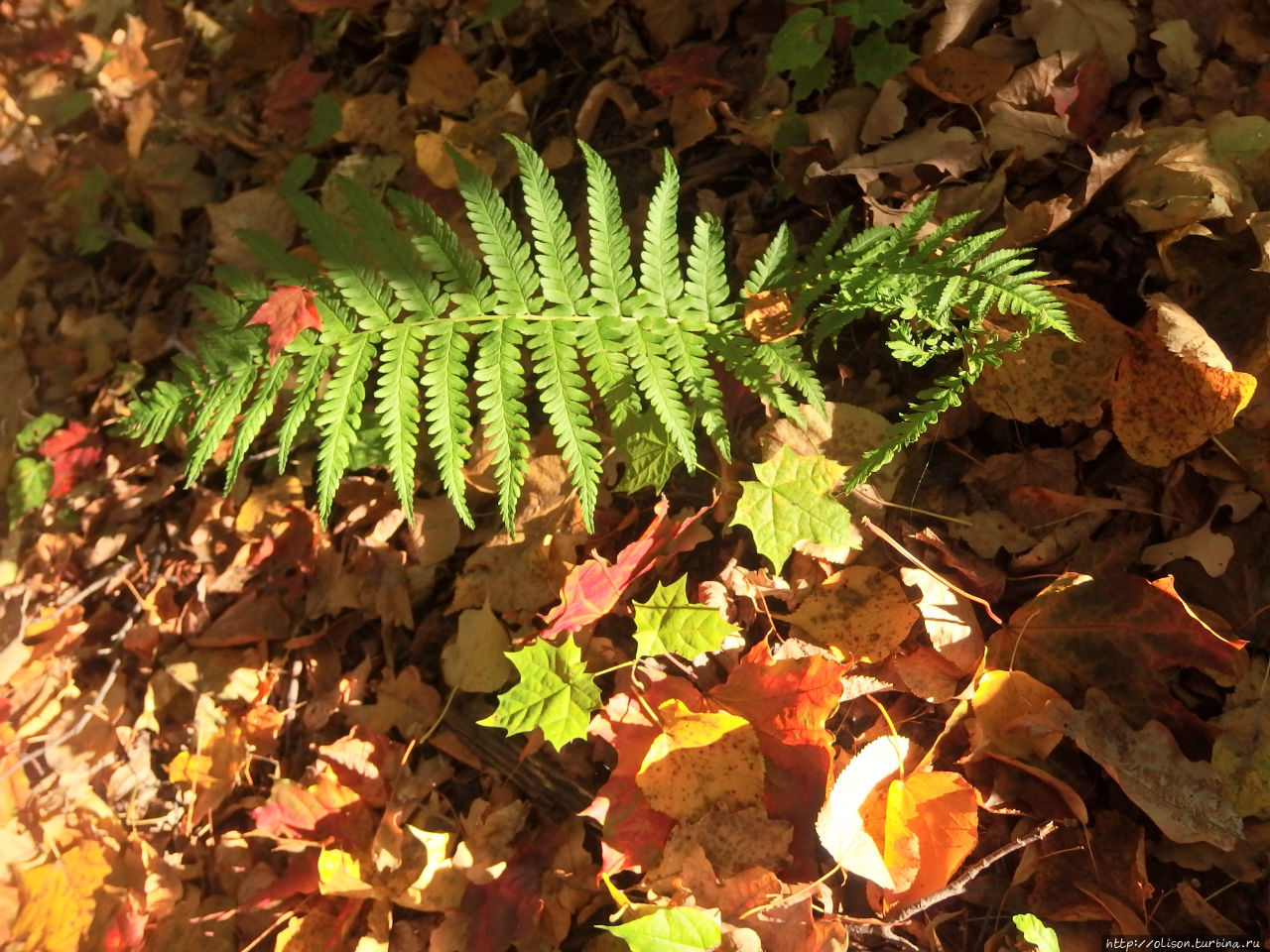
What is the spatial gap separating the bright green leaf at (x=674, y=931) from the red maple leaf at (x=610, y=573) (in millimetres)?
586

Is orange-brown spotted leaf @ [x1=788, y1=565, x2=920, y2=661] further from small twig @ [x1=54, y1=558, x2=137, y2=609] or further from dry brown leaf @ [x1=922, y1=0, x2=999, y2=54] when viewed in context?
small twig @ [x1=54, y1=558, x2=137, y2=609]

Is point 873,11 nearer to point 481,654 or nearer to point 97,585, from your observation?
point 481,654

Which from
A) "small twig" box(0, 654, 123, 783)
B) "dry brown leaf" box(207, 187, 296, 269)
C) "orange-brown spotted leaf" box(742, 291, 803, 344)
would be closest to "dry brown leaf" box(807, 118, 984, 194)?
"orange-brown spotted leaf" box(742, 291, 803, 344)

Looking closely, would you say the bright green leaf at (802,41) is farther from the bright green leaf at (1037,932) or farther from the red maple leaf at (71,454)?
the red maple leaf at (71,454)

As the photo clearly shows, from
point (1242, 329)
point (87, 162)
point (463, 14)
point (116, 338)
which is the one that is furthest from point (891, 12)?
point (87, 162)

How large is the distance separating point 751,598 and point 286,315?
44.7 inches

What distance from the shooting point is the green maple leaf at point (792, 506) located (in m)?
1.64

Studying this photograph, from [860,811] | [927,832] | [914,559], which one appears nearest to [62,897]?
[860,811]

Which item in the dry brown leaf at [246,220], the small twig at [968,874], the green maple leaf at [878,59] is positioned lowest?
the small twig at [968,874]

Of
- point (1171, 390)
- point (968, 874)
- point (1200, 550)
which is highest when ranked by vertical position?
point (1171, 390)

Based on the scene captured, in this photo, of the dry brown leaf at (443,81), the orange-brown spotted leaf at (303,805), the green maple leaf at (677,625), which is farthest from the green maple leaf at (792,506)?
the dry brown leaf at (443,81)

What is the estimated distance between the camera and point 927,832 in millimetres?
1487

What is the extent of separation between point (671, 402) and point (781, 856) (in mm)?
891

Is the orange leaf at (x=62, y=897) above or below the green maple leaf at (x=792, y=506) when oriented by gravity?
below
